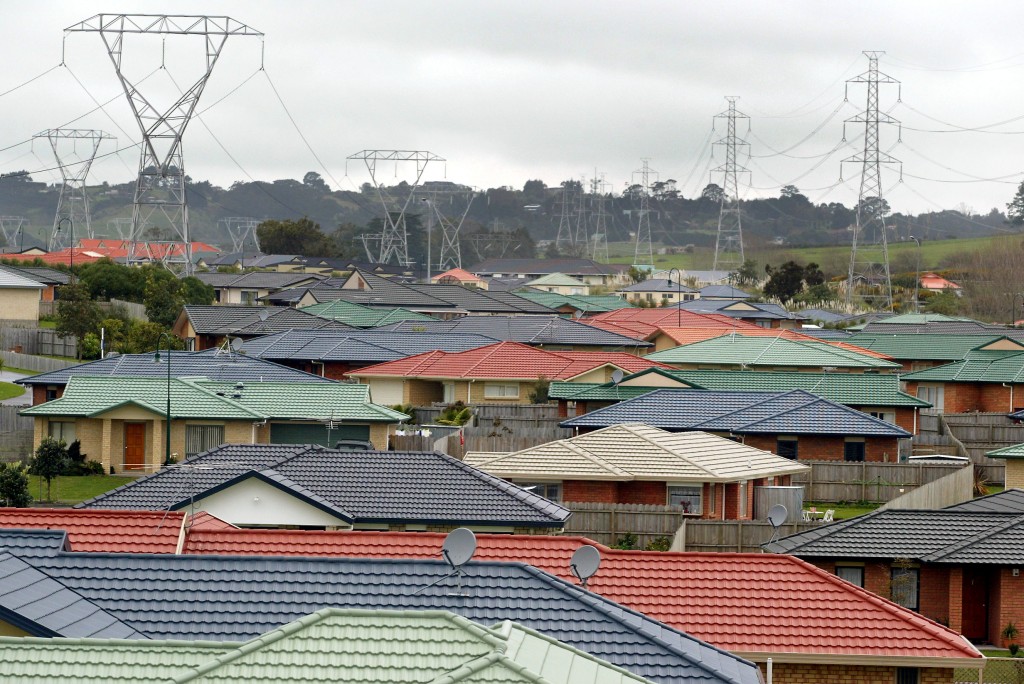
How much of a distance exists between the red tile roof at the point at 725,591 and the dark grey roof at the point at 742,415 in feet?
73.5

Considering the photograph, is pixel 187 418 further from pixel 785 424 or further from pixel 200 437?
pixel 785 424

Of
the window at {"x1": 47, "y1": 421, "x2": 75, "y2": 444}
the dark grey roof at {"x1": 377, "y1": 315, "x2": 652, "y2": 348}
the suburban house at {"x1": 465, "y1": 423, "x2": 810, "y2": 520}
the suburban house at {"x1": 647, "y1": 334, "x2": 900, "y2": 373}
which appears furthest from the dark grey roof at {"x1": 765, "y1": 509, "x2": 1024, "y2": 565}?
the dark grey roof at {"x1": 377, "y1": 315, "x2": 652, "y2": 348}

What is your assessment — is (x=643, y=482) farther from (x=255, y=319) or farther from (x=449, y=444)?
(x=255, y=319)

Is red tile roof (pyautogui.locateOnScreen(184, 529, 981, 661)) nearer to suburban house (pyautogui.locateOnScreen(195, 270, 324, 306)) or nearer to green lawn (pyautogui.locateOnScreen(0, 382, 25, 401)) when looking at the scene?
green lawn (pyautogui.locateOnScreen(0, 382, 25, 401))

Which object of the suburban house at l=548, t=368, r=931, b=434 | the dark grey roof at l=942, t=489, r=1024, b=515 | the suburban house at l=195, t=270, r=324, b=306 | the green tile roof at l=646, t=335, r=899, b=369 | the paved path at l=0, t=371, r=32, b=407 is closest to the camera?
the dark grey roof at l=942, t=489, r=1024, b=515

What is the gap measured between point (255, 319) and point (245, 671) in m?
61.0

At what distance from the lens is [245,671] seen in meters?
10.0

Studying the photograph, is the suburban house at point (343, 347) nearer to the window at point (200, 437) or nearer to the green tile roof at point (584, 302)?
the window at point (200, 437)

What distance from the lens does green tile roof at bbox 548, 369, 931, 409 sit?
47688 millimetres

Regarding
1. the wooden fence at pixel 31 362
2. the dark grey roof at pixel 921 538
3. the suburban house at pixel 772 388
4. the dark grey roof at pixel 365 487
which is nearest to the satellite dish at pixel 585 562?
the dark grey roof at pixel 365 487

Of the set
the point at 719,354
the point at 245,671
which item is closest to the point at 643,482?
the point at 245,671

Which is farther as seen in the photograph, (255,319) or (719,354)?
(255,319)

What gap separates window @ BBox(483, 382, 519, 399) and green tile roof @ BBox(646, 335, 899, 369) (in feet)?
24.0

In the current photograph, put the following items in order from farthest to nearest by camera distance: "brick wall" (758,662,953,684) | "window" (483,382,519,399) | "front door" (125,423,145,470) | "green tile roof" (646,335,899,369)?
"green tile roof" (646,335,899,369), "window" (483,382,519,399), "front door" (125,423,145,470), "brick wall" (758,662,953,684)
